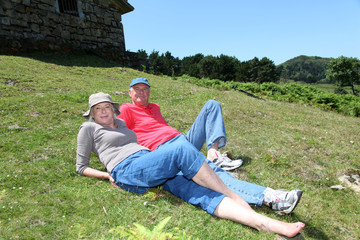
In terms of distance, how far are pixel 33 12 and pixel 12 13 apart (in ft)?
3.68

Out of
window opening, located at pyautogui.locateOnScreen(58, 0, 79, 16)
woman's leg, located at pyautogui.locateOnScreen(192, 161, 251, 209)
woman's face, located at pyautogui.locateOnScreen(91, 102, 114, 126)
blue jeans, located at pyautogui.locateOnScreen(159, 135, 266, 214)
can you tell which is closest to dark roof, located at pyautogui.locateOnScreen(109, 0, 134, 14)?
window opening, located at pyautogui.locateOnScreen(58, 0, 79, 16)

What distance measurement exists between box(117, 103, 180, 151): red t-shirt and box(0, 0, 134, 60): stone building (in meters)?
11.7

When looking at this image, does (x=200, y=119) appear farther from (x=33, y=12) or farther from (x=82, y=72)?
(x=33, y=12)

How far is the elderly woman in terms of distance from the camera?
2811 millimetres

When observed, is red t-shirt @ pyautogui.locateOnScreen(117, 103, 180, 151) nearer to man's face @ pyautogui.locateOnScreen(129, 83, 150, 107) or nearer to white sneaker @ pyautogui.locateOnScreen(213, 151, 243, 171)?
man's face @ pyautogui.locateOnScreen(129, 83, 150, 107)

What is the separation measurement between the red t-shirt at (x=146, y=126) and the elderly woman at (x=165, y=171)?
360mm

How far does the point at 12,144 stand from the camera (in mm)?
4691

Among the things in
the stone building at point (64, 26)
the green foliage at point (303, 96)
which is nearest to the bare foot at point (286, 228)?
Answer: the green foliage at point (303, 96)

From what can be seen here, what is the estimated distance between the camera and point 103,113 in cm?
373

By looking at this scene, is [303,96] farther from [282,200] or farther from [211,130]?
[282,200]

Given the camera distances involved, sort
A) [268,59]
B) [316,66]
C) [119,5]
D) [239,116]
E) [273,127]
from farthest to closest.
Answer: [316,66]
[268,59]
[119,5]
[239,116]
[273,127]

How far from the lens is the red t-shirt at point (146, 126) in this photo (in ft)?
13.4

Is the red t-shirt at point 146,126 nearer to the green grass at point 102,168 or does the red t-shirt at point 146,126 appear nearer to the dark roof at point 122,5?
the green grass at point 102,168

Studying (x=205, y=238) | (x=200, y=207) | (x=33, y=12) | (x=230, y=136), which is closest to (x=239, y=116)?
(x=230, y=136)
